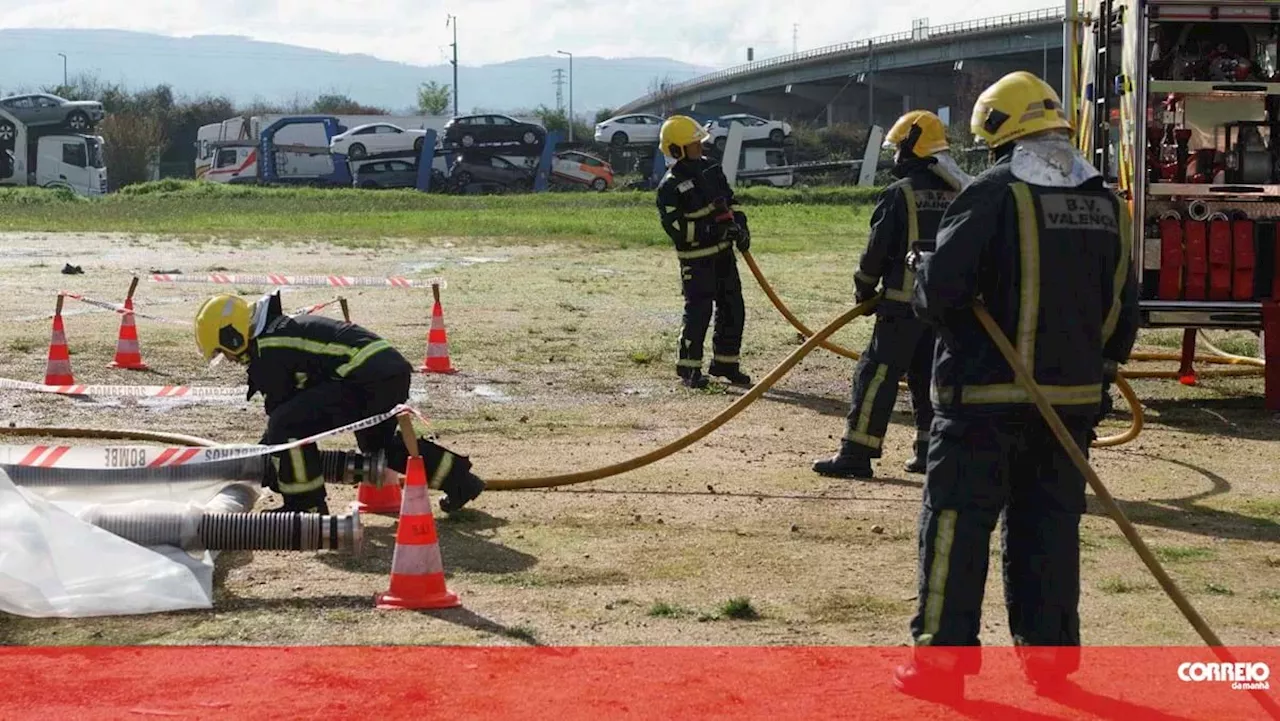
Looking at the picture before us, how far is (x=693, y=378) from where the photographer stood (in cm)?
1236

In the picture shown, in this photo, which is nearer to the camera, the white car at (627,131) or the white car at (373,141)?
the white car at (373,141)

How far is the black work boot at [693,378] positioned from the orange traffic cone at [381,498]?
15.5 feet

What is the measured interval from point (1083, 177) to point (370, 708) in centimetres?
269

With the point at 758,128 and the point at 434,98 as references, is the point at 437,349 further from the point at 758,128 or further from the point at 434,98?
the point at 434,98

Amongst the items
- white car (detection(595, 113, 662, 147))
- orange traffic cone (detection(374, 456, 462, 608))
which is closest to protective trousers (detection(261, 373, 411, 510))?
orange traffic cone (detection(374, 456, 462, 608))

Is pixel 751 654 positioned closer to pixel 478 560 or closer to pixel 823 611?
pixel 823 611

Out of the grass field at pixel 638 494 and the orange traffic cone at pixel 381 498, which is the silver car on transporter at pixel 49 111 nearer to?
the grass field at pixel 638 494

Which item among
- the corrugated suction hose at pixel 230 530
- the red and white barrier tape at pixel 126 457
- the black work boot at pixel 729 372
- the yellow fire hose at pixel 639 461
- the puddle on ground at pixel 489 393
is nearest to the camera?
the corrugated suction hose at pixel 230 530

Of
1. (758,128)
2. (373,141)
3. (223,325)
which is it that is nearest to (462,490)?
(223,325)

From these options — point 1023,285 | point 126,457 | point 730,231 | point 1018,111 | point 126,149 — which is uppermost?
point 126,149

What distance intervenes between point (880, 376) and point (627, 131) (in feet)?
183

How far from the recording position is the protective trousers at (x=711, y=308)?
40.4 feet

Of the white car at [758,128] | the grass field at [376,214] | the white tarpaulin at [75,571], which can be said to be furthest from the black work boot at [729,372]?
the white car at [758,128]

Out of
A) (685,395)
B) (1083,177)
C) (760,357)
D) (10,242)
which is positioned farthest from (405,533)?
(10,242)
